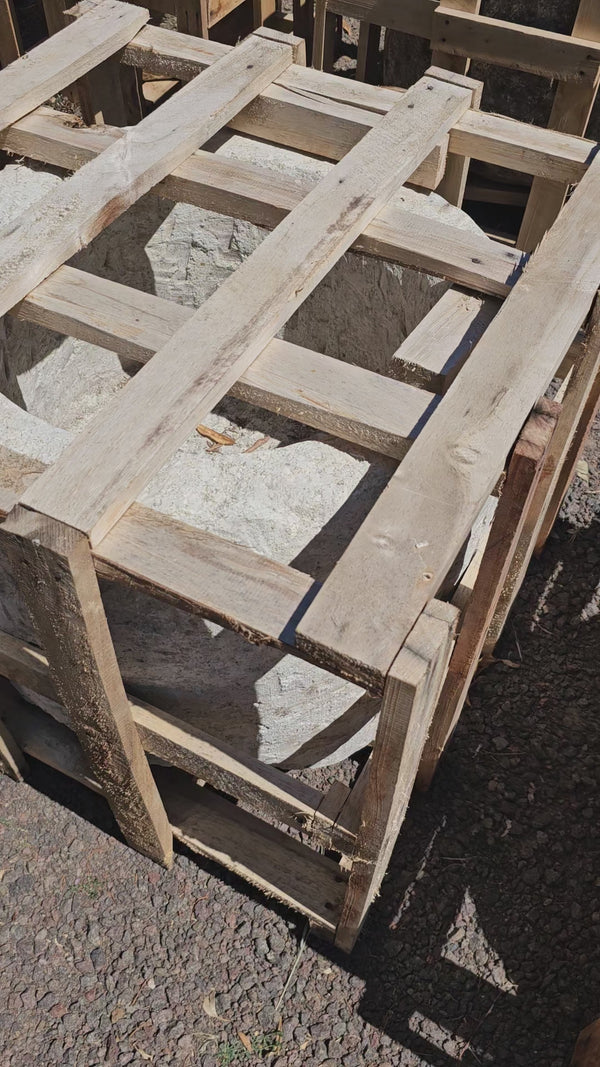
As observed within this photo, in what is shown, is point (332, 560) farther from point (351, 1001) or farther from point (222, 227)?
point (222, 227)

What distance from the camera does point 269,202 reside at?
224cm

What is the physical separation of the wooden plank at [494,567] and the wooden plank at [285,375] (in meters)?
0.23

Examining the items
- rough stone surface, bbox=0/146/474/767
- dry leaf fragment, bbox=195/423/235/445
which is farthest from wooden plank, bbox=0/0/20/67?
dry leaf fragment, bbox=195/423/235/445

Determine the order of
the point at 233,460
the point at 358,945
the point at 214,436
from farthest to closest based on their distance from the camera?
the point at 214,436 < the point at 358,945 < the point at 233,460

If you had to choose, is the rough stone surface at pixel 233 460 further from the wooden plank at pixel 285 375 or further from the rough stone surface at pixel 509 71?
the rough stone surface at pixel 509 71

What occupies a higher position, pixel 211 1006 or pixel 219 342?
pixel 219 342

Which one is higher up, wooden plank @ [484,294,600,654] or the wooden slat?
wooden plank @ [484,294,600,654]

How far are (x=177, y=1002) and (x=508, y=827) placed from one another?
1072mm

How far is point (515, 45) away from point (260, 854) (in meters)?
3.03

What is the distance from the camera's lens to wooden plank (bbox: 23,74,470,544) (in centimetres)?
156

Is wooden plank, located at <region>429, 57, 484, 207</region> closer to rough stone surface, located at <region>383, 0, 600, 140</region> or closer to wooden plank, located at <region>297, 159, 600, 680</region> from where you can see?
rough stone surface, located at <region>383, 0, 600, 140</region>

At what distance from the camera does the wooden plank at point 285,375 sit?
1.73m

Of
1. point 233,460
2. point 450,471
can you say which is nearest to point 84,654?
point 233,460

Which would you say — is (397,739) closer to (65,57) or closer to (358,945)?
(358,945)
